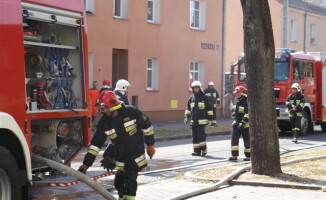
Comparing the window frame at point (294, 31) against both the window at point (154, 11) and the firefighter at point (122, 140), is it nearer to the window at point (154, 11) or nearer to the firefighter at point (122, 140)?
the window at point (154, 11)

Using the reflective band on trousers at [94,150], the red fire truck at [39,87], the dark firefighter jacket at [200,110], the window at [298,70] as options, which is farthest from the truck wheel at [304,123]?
the reflective band on trousers at [94,150]

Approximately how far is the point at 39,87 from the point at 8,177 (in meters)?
1.78

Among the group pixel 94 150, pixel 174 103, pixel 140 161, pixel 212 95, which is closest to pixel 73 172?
pixel 94 150

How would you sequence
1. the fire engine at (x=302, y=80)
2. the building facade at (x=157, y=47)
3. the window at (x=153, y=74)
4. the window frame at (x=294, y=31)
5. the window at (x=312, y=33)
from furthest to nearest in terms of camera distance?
the window at (x=312, y=33) < the window frame at (x=294, y=31) < the window at (x=153, y=74) < the building facade at (x=157, y=47) < the fire engine at (x=302, y=80)

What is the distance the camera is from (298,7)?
45.2 meters

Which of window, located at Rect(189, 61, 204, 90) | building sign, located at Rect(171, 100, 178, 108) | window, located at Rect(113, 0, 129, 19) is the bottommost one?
building sign, located at Rect(171, 100, 178, 108)

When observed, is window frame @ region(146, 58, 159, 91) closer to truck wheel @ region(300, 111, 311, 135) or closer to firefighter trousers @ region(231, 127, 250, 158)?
truck wheel @ region(300, 111, 311, 135)

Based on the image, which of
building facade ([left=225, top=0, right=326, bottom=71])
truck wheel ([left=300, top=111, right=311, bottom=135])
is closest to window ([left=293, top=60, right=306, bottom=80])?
truck wheel ([left=300, top=111, right=311, bottom=135])

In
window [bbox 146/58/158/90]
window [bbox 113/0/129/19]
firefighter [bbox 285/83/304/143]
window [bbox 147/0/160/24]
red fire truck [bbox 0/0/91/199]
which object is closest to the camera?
red fire truck [bbox 0/0/91/199]

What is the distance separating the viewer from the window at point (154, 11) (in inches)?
1112

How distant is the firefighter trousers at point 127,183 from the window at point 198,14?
24.1m

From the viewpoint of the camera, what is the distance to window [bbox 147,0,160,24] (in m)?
28.2

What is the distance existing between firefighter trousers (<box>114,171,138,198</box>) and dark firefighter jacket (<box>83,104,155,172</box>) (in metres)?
0.09

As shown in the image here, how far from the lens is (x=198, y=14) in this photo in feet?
104
